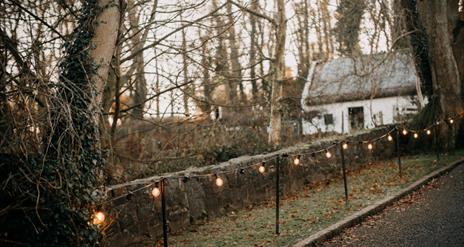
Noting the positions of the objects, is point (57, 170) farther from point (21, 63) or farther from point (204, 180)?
point (204, 180)

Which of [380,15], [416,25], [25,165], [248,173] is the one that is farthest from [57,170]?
[416,25]

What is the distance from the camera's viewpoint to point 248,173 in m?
9.90

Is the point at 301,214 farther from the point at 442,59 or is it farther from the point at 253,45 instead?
the point at 253,45

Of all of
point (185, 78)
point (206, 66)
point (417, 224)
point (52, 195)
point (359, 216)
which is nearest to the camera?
point (52, 195)

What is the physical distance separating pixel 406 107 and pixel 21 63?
26.5 metres

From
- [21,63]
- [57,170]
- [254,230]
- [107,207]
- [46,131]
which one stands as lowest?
[254,230]

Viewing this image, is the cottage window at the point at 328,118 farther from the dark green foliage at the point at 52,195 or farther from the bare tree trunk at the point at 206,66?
the dark green foliage at the point at 52,195

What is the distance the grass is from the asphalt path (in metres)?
0.50

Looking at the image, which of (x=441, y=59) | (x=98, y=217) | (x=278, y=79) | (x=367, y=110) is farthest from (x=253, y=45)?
(x=98, y=217)

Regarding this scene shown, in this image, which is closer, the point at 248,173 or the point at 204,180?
the point at 204,180

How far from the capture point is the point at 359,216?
8.11m

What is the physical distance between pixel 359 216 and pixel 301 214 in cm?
109

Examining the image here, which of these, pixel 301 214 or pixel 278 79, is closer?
pixel 301 214

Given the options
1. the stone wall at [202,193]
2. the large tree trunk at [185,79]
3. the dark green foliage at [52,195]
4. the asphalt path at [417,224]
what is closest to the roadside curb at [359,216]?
the asphalt path at [417,224]
